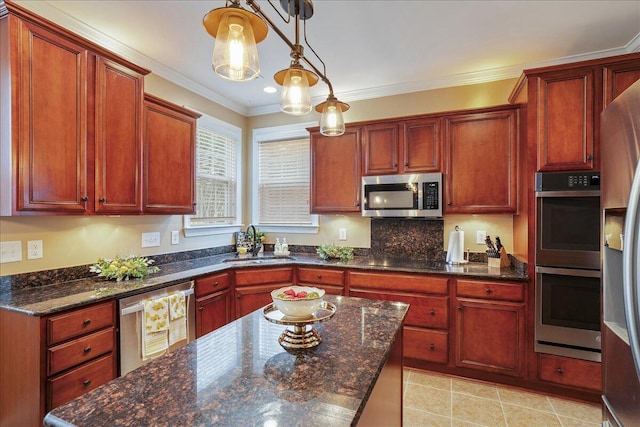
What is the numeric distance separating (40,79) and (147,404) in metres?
2.02

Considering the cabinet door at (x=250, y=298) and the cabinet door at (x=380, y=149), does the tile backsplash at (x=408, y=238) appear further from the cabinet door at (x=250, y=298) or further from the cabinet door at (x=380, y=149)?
the cabinet door at (x=250, y=298)

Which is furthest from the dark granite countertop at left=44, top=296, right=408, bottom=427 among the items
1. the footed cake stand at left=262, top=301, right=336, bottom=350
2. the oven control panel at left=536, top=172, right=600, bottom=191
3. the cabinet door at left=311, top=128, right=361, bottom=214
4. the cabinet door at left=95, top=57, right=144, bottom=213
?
the cabinet door at left=311, top=128, right=361, bottom=214

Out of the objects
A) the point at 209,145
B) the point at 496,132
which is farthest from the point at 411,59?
the point at 209,145

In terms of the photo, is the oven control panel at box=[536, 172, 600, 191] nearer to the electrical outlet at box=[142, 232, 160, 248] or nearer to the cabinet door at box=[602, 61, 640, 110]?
the cabinet door at box=[602, 61, 640, 110]

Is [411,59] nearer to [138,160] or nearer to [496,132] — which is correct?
[496,132]

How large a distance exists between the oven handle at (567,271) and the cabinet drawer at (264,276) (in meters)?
2.21

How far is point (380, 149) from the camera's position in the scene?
3.34 m

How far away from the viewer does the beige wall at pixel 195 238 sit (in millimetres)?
2217

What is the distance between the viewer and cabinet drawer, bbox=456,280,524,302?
2.56 metres

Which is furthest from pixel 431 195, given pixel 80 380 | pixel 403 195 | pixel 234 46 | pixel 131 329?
pixel 80 380

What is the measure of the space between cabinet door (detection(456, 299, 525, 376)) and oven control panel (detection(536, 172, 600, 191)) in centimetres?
97

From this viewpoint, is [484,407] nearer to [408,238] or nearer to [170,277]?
[408,238]

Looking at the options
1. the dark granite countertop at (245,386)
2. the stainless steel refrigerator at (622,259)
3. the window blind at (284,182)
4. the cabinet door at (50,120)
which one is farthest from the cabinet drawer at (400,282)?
the cabinet door at (50,120)

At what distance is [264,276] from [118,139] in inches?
69.0
